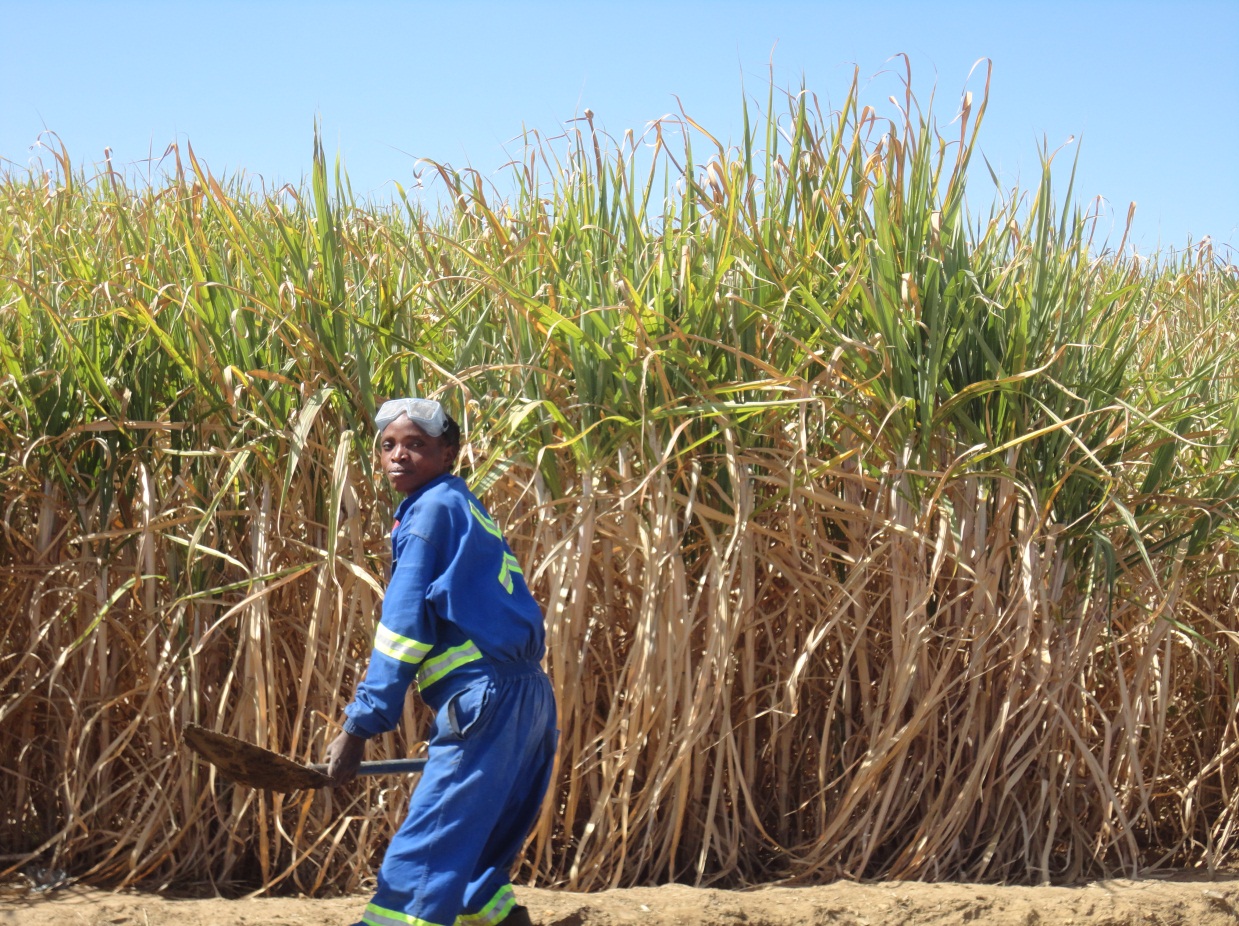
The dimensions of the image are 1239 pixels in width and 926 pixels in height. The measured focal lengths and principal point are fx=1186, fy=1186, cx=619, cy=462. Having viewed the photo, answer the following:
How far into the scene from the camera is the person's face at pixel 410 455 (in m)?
2.53

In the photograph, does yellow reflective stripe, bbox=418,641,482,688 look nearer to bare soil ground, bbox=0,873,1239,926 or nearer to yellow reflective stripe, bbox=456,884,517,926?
yellow reflective stripe, bbox=456,884,517,926

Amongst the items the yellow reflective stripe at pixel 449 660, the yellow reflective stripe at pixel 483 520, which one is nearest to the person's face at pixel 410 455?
the yellow reflective stripe at pixel 483 520

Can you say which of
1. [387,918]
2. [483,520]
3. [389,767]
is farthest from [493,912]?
[483,520]

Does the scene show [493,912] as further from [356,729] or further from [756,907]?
[756,907]

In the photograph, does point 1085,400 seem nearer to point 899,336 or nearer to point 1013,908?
point 899,336

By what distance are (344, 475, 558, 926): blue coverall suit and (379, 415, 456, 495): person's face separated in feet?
0.15

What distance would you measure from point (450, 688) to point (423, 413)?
583mm

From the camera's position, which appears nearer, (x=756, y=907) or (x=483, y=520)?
(x=483, y=520)

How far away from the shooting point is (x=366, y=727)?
2361 millimetres

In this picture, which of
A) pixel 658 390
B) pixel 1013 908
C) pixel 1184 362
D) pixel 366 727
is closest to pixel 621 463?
pixel 658 390

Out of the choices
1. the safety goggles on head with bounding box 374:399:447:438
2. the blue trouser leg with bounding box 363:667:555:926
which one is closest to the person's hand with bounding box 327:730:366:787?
the blue trouser leg with bounding box 363:667:555:926

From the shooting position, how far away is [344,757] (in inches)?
94.5

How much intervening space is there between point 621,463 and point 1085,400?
1.21 meters

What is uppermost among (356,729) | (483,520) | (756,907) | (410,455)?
(410,455)
